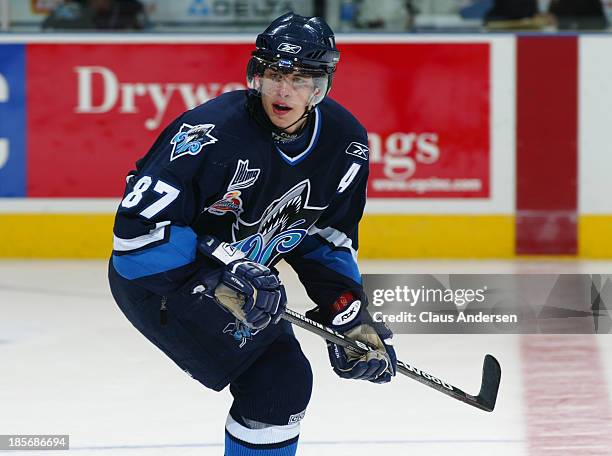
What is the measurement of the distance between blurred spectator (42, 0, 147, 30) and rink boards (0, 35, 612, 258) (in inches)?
2.8

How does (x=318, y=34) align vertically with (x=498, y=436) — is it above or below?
above

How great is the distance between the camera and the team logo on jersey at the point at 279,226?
2.65 metres

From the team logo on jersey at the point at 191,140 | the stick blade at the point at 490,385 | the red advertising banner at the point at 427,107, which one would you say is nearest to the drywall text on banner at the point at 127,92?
the red advertising banner at the point at 427,107

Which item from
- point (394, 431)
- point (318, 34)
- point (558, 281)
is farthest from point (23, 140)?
point (318, 34)

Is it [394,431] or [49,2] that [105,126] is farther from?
[394,431]

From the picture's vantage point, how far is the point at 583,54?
22.7 ft

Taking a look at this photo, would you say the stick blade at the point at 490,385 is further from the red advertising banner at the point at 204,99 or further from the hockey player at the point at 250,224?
the red advertising banner at the point at 204,99

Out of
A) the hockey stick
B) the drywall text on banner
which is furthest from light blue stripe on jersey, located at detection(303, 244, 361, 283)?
the drywall text on banner

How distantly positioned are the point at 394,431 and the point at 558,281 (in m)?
2.69

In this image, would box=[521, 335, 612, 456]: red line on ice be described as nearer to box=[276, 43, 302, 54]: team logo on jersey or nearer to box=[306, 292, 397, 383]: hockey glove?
box=[306, 292, 397, 383]: hockey glove

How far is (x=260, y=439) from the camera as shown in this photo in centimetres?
262

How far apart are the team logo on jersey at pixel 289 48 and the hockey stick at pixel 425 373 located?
1.64 feet

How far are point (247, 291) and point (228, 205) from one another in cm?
24

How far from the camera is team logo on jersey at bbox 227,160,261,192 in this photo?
8.24 ft
